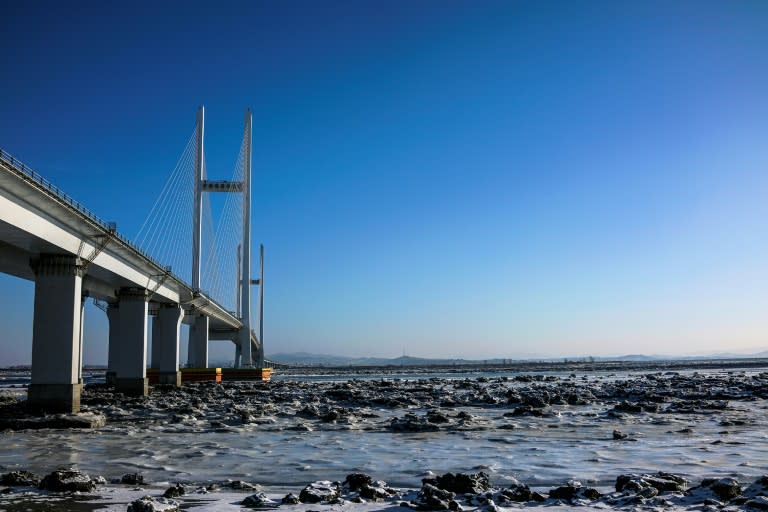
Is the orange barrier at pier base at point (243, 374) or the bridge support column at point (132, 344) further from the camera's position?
the orange barrier at pier base at point (243, 374)

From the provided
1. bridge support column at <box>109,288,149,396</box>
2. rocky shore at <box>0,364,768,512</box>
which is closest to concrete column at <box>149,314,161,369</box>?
bridge support column at <box>109,288,149,396</box>

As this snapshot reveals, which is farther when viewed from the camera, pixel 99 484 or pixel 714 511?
pixel 99 484

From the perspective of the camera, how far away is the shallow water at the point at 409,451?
→ 1170 cm

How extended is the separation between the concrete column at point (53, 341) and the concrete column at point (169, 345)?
25343 mm

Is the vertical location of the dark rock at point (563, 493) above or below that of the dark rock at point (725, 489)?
below

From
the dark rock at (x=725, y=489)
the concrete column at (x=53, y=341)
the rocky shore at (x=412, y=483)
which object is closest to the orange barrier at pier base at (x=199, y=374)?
the concrete column at (x=53, y=341)

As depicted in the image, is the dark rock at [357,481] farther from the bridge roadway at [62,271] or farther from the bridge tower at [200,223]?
the bridge tower at [200,223]

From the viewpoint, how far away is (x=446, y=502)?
8.74 m

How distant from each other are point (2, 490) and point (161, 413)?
16.6 metres

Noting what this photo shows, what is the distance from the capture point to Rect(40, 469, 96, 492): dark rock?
32.1 ft

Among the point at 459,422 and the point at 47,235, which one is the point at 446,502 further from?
the point at 47,235

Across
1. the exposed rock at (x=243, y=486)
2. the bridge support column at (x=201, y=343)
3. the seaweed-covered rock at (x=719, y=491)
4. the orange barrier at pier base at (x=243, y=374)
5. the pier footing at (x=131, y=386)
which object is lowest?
the orange barrier at pier base at (x=243, y=374)

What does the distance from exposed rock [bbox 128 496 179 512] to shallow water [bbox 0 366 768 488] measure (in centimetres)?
242

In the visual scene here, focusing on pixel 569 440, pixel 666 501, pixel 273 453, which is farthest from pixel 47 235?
pixel 666 501
